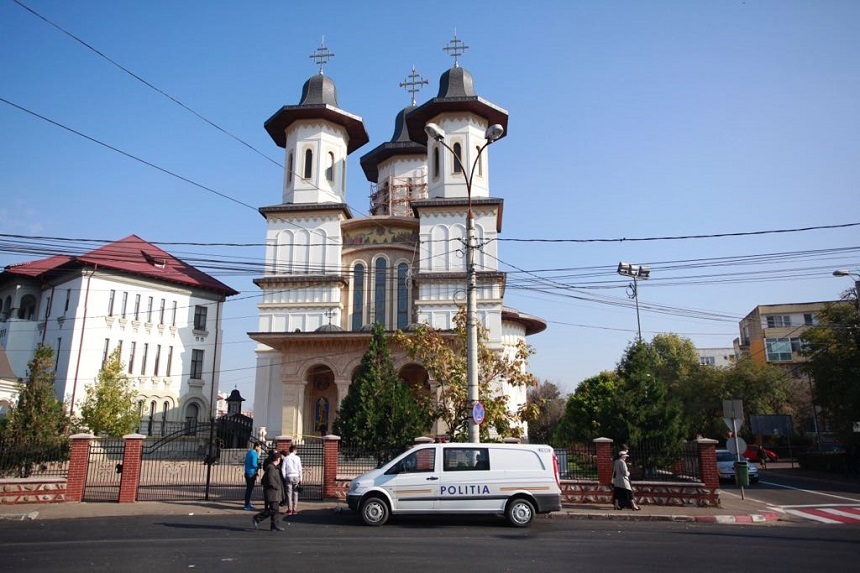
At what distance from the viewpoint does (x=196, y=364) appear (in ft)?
135

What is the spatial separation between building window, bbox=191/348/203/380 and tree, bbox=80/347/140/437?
630 cm

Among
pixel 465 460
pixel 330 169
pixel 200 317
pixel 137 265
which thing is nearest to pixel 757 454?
pixel 330 169

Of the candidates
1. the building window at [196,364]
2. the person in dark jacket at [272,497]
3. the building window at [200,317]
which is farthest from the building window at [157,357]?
the person in dark jacket at [272,497]

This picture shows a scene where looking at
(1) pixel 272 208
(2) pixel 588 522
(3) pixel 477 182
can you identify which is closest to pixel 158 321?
(1) pixel 272 208

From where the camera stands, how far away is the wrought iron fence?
662 inches

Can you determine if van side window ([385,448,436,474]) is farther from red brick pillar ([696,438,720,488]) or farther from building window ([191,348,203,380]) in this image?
building window ([191,348,203,380])

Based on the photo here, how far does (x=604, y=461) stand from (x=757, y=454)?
25352 mm

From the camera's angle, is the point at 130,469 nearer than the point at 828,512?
Result: No

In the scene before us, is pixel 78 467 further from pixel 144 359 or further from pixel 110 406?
pixel 144 359

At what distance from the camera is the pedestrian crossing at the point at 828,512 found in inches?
555

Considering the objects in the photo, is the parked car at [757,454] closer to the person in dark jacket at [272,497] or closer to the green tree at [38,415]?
the person in dark jacket at [272,497]

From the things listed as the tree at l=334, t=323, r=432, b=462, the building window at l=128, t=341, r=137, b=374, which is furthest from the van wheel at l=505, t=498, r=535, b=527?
the building window at l=128, t=341, r=137, b=374

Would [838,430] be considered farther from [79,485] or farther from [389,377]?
[79,485]

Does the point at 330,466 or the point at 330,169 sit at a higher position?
the point at 330,169
